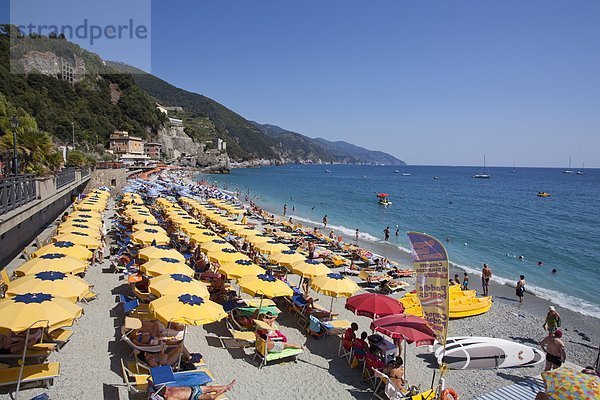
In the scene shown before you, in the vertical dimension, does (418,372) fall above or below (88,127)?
below

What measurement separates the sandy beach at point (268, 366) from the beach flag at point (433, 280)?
76.5 inches

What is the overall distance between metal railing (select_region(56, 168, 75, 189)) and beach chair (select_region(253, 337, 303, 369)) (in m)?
15.2

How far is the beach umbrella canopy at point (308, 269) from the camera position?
11086 millimetres

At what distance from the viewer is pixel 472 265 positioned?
23.4 meters

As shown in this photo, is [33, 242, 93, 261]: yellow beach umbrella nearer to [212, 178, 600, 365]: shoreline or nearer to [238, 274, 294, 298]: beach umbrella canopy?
[238, 274, 294, 298]: beach umbrella canopy

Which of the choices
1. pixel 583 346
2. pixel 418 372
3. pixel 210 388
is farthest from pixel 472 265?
pixel 210 388

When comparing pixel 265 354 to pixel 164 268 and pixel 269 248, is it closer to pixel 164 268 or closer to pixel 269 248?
pixel 164 268

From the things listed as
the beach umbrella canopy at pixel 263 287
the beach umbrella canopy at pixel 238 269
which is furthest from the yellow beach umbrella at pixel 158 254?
the beach umbrella canopy at pixel 263 287

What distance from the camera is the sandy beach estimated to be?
7.29 metres

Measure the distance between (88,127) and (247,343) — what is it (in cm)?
8404

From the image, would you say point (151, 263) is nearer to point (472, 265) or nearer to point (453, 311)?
point (453, 311)

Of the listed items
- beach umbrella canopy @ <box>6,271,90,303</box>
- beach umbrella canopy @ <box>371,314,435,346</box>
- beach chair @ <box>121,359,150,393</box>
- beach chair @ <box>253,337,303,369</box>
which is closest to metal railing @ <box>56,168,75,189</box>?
beach umbrella canopy @ <box>6,271,90,303</box>

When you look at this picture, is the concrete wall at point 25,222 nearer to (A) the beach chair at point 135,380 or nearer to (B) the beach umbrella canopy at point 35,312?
(B) the beach umbrella canopy at point 35,312

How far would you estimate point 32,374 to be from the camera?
659cm
